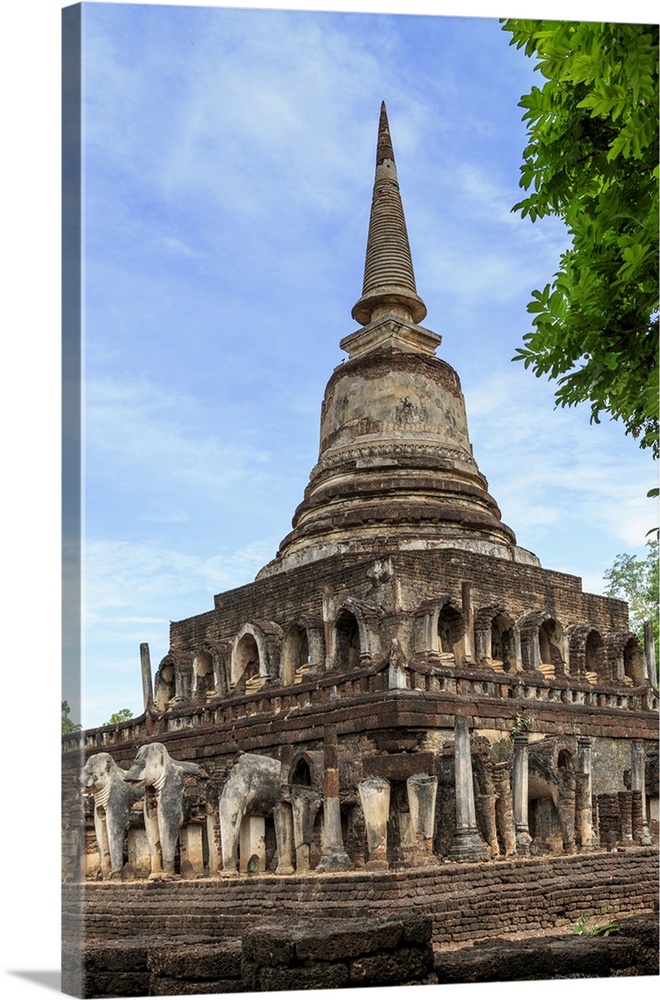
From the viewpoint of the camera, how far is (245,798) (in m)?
12.0

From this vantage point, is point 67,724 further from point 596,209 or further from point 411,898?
point 596,209

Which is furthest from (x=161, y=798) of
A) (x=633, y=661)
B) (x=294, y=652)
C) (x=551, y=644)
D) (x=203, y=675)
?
(x=633, y=661)

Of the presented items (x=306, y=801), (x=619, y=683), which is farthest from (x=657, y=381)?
(x=619, y=683)

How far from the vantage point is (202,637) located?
17516 mm

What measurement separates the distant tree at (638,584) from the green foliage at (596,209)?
540 centimetres

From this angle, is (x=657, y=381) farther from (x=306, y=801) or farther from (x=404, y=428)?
(x=404, y=428)

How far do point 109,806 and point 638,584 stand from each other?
8929mm

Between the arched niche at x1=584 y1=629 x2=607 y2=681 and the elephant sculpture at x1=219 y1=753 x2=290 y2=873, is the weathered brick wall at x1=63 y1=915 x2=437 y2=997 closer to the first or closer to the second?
the elephant sculpture at x1=219 y1=753 x2=290 y2=873

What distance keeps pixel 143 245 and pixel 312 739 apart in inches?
260

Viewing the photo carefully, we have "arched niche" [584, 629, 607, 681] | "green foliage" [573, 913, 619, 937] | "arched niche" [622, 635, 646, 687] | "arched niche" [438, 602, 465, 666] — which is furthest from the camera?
"arched niche" [622, 635, 646, 687]

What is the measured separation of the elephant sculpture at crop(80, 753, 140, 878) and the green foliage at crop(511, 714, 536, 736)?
14.5 ft

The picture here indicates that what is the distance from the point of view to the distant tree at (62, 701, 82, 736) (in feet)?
22.8

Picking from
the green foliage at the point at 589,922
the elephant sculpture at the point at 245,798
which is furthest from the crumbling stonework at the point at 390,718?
the green foliage at the point at 589,922

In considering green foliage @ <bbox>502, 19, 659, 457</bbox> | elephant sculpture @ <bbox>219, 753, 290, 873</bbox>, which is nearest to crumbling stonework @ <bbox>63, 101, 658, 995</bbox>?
elephant sculpture @ <bbox>219, 753, 290, 873</bbox>
